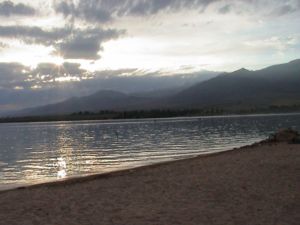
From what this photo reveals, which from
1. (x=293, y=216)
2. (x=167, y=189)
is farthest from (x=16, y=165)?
(x=293, y=216)

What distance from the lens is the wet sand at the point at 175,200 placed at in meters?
13.4

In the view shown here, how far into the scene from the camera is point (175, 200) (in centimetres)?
1602

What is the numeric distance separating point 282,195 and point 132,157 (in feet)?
82.4

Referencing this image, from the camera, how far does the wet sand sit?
13.4 metres

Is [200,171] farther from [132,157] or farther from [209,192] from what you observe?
[132,157]

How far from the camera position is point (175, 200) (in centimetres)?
1602

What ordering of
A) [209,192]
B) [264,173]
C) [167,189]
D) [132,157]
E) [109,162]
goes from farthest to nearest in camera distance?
[132,157] → [109,162] → [264,173] → [167,189] → [209,192]

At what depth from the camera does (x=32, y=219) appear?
46.2 feet

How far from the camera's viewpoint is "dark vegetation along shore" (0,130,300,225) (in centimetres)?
1348

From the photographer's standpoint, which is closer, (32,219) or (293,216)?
(293,216)

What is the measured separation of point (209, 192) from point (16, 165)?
25.9 meters

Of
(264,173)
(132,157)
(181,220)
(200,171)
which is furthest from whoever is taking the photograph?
(132,157)

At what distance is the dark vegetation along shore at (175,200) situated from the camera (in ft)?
44.2

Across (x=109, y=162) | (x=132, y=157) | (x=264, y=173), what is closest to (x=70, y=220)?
(x=264, y=173)
